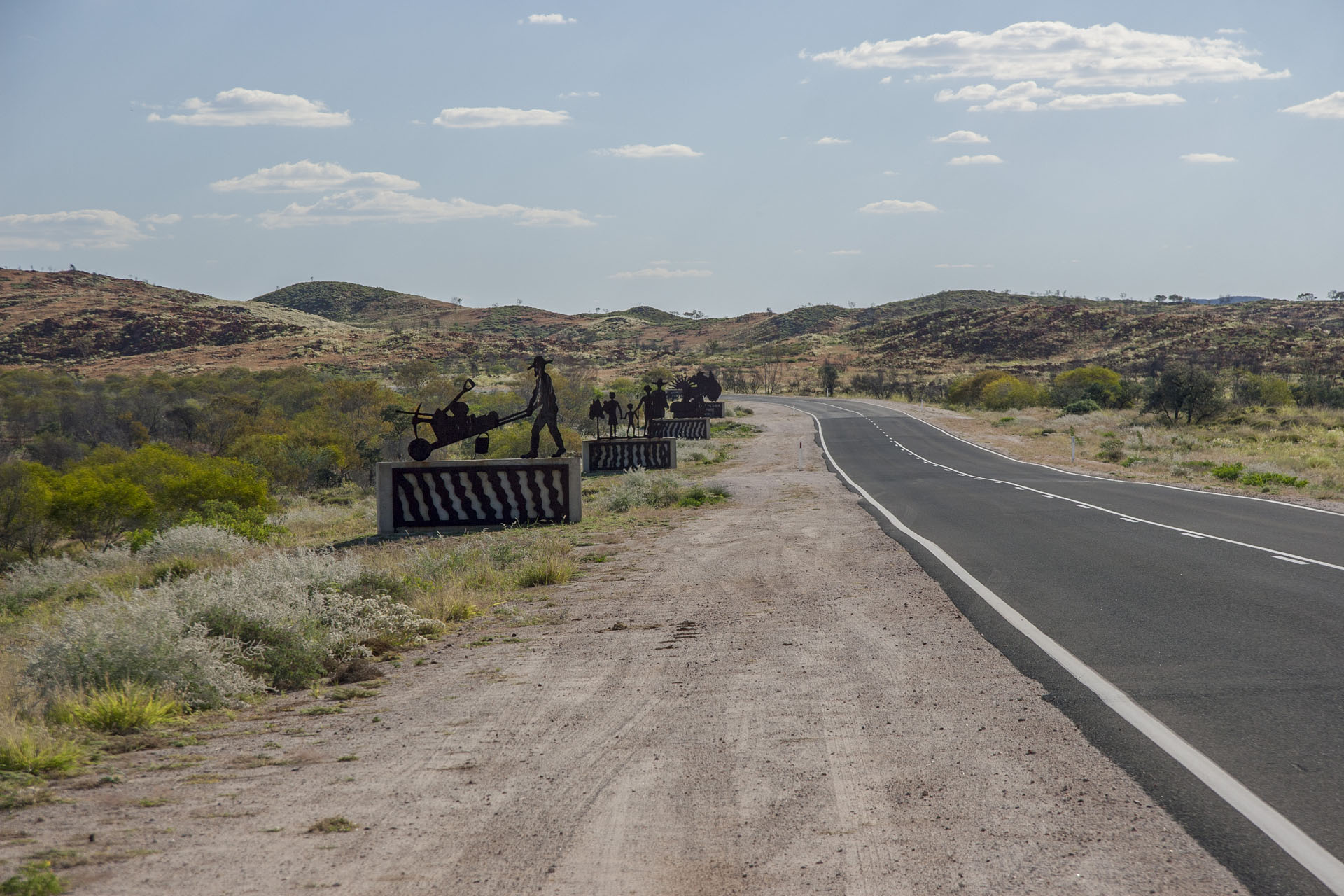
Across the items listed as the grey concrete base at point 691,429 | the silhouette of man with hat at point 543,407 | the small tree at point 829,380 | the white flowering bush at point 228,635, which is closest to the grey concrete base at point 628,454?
the silhouette of man with hat at point 543,407

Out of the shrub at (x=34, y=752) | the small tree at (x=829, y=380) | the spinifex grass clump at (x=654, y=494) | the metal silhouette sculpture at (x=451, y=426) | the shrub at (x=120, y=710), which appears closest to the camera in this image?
the shrub at (x=34, y=752)

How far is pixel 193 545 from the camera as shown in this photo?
15.5 metres

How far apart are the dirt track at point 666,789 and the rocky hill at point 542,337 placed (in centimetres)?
7743

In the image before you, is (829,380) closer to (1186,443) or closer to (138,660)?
(1186,443)

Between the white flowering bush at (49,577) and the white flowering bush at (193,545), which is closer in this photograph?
the white flowering bush at (49,577)

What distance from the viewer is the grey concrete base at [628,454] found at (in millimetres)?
27969

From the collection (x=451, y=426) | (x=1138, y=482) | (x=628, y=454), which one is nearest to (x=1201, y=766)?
(x=451, y=426)

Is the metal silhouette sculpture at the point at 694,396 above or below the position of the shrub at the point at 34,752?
above

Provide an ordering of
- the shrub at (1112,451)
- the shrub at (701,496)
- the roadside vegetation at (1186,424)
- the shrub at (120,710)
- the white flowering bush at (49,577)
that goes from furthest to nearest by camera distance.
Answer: the shrub at (1112,451) < the roadside vegetation at (1186,424) < the shrub at (701,496) < the white flowering bush at (49,577) < the shrub at (120,710)

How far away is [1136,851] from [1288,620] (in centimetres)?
505

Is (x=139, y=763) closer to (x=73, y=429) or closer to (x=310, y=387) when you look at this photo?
(x=73, y=429)

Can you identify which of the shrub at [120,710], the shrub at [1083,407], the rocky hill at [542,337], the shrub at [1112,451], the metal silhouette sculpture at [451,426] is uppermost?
the rocky hill at [542,337]

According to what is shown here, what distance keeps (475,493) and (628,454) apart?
1256 cm

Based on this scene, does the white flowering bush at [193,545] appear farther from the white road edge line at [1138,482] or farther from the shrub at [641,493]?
the white road edge line at [1138,482]
